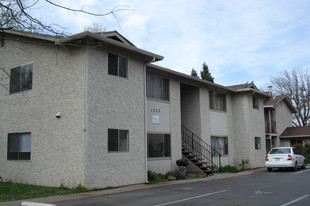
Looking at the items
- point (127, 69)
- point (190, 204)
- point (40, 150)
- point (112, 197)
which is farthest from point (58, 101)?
point (190, 204)

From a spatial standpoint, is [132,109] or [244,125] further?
[244,125]

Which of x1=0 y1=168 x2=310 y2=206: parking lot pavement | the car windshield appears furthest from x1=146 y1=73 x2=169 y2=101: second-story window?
the car windshield

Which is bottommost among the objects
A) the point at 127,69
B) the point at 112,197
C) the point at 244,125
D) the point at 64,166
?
the point at 112,197

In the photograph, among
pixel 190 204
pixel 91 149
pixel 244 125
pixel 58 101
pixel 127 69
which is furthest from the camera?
pixel 244 125

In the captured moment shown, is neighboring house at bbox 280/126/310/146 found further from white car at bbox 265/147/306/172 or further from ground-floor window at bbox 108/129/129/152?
ground-floor window at bbox 108/129/129/152

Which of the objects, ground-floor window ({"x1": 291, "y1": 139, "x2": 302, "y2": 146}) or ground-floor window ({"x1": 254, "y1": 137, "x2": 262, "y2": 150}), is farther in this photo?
ground-floor window ({"x1": 291, "y1": 139, "x2": 302, "y2": 146})

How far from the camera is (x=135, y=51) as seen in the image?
16.2 meters

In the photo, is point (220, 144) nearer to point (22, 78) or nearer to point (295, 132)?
point (295, 132)

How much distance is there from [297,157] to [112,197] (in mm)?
14897

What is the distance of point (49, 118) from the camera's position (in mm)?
15617

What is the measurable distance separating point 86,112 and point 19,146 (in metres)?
5.09

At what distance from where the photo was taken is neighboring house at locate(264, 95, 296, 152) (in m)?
31.9

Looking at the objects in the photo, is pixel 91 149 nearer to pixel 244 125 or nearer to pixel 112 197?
pixel 112 197

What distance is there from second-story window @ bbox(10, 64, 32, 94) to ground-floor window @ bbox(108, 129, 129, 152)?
4.94 m
